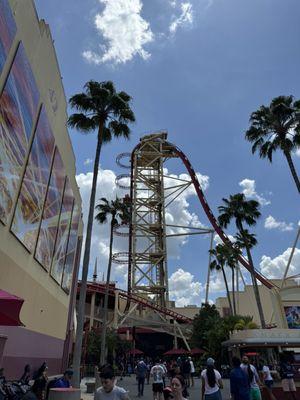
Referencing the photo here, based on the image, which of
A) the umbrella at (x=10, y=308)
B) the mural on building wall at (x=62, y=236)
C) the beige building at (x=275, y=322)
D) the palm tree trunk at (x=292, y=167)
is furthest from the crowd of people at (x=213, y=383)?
the palm tree trunk at (x=292, y=167)

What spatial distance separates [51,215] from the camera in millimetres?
16609

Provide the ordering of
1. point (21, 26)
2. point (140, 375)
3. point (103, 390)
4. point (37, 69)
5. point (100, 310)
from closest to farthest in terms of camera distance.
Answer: point (103, 390) < point (21, 26) < point (37, 69) < point (140, 375) < point (100, 310)

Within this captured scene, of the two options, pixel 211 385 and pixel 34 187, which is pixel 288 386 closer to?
pixel 211 385

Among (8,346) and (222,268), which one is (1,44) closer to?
(8,346)

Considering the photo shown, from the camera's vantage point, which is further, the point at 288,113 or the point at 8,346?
the point at 288,113

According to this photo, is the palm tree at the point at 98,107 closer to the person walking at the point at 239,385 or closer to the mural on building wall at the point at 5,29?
the mural on building wall at the point at 5,29

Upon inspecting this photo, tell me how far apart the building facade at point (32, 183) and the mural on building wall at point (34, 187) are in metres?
0.04

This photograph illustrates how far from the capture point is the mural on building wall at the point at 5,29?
9.91 m

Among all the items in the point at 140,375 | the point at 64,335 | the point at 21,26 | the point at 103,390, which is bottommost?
the point at 103,390

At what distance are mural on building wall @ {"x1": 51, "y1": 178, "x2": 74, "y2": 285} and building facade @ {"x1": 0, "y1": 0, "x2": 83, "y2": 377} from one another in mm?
56

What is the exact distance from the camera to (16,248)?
12.5 m

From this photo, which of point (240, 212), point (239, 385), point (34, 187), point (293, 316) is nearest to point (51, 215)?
point (34, 187)

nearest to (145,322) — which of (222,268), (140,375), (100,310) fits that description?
(100,310)

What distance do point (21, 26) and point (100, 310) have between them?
45138 mm
